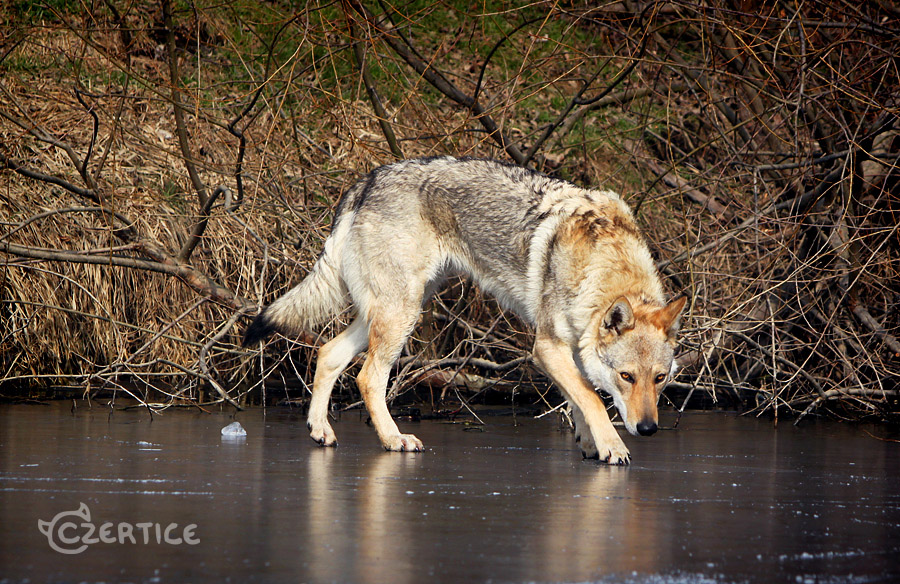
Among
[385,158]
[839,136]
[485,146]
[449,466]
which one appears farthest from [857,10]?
[449,466]

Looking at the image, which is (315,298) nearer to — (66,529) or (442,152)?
(442,152)

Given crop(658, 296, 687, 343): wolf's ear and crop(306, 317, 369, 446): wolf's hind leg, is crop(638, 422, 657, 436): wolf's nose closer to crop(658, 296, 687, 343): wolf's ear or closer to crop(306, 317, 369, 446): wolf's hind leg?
crop(658, 296, 687, 343): wolf's ear

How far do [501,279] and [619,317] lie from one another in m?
1.14

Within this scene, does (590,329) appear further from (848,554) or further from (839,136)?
(839,136)

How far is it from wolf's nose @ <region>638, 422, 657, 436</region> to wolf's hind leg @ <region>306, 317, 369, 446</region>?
1.97 metres

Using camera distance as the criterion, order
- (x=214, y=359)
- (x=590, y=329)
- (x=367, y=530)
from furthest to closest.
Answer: (x=214, y=359) → (x=590, y=329) → (x=367, y=530)

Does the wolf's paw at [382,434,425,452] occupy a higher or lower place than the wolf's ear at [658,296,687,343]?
lower

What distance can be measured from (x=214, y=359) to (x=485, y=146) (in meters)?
3.50

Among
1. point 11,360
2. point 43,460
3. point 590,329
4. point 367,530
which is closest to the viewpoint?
point 367,530

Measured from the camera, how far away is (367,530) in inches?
143

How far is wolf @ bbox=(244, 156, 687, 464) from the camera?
596 cm

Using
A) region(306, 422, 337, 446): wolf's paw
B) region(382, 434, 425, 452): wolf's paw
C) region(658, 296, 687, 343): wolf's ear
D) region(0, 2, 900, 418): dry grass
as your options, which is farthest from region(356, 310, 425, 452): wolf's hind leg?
region(658, 296, 687, 343): wolf's ear

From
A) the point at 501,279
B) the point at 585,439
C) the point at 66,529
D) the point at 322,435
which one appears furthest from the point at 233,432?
the point at 66,529

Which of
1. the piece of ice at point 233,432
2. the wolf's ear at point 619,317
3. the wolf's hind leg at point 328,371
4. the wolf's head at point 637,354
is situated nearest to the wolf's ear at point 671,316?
the wolf's head at point 637,354
